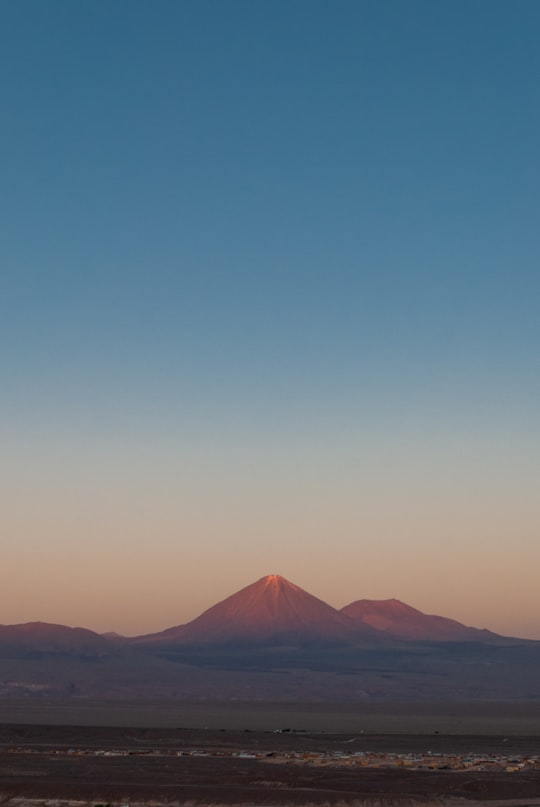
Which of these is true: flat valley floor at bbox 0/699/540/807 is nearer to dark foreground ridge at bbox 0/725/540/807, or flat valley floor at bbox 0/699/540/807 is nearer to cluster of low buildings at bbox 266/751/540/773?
dark foreground ridge at bbox 0/725/540/807

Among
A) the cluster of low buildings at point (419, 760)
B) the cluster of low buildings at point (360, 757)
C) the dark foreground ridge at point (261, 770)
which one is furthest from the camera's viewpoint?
the cluster of low buildings at point (360, 757)

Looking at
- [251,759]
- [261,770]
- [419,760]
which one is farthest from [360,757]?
[261,770]

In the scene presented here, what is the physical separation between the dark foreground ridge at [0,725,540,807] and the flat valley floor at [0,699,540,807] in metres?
0.08

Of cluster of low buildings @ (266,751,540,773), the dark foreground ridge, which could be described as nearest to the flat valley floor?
the dark foreground ridge

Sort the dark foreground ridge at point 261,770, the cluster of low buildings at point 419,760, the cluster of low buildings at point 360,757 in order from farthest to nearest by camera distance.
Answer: the cluster of low buildings at point 360,757, the cluster of low buildings at point 419,760, the dark foreground ridge at point 261,770

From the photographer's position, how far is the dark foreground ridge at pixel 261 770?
48000 millimetres

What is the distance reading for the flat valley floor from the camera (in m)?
48.1

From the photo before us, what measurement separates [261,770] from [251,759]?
730 centimetres

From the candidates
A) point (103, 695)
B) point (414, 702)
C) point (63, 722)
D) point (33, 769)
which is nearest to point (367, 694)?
point (414, 702)

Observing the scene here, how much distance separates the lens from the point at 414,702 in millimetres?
175500

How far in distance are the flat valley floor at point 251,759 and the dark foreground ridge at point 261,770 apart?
79 millimetres

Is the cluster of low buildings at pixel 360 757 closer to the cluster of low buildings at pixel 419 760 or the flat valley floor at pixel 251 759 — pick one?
the cluster of low buildings at pixel 419 760

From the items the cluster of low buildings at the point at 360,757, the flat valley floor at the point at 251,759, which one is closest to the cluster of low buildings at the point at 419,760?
the cluster of low buildings at the point at 360,757

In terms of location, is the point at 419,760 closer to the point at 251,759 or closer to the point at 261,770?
the point at 251,759
